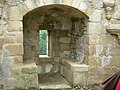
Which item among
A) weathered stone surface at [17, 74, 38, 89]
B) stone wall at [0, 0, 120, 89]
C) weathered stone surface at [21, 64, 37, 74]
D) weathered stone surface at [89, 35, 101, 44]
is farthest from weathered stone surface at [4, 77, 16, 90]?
weathered stone surface at [89, 35, 101, 44]

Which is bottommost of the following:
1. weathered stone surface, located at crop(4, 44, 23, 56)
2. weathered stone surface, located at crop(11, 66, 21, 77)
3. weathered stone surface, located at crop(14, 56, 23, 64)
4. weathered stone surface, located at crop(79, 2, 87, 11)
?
weathered stone surface, located at crop(11, 66, 21, 77)

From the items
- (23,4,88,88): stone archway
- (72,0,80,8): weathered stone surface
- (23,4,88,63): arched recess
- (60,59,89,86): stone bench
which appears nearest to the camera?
(72,0,80,8): weathered stone surface

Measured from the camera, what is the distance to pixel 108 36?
549cm

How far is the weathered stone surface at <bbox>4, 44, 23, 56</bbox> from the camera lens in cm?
510

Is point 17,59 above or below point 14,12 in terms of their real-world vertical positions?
below

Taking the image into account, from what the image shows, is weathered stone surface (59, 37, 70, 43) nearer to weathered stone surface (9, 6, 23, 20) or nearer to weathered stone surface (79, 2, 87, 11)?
weathered stone surface (79, 2, 87, 11)

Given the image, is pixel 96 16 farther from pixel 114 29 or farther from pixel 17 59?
pixel 17 59

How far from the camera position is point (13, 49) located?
5117mm

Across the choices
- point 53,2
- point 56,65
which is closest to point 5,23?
point 53,2

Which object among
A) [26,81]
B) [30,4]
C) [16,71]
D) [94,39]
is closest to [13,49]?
[16,71]

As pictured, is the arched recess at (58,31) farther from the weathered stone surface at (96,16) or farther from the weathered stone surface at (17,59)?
the weathered stone surface at (17,59)

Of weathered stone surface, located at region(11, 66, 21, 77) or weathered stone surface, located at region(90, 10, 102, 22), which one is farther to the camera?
weathered stone surface, located at region(90, 10, 102, 22)

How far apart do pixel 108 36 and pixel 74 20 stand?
1.05 metres

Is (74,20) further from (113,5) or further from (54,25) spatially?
(113,5)
